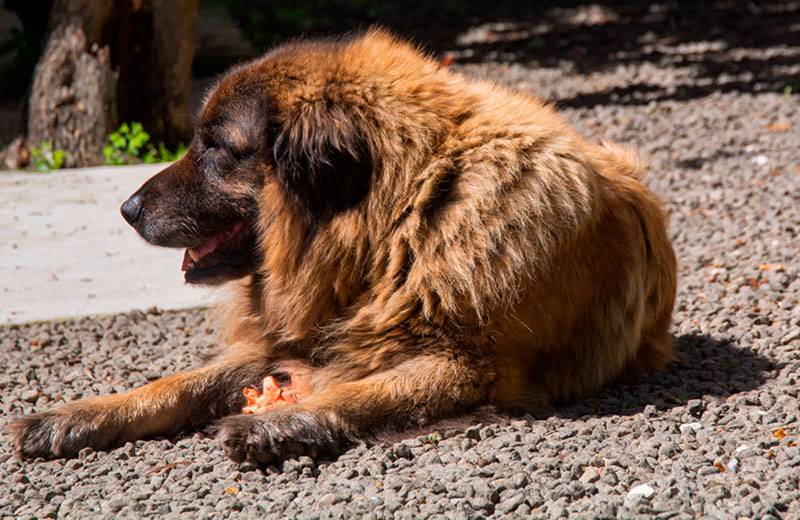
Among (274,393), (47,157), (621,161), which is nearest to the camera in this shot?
(274,393)

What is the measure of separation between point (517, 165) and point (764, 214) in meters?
3.55

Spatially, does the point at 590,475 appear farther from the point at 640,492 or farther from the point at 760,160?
the point at 760,160

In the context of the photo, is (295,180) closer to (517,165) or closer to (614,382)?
(517,165)

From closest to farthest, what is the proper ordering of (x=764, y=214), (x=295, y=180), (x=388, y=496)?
(x=388, y=496) < (x=295, y=180) < (x=764, y=214)

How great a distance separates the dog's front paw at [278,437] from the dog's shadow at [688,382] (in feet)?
3.06

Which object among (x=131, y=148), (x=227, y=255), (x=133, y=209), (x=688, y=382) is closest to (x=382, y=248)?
(x=227, y=255)

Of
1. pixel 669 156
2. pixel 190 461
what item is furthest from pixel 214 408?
pixel 669 156

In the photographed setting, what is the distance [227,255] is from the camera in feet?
14.7

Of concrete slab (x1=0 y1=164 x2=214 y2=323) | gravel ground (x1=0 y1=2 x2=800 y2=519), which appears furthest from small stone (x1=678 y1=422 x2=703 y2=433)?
concrete slab (x1=0 y1=164 x2=214 y2=323)

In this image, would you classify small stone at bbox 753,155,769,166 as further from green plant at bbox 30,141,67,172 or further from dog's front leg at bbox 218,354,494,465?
green plant at bbox 30,141,67,172

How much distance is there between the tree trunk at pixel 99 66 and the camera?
846 centimetres

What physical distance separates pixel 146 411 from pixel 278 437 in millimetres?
737

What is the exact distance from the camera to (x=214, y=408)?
446 cm

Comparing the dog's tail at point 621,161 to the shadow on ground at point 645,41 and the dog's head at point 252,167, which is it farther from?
the shadow on ground at point 645,41
